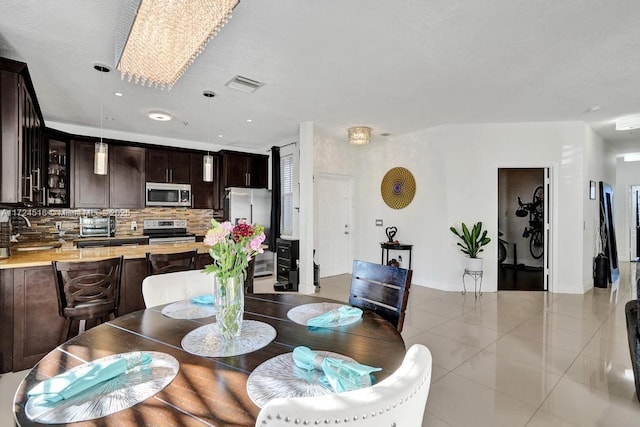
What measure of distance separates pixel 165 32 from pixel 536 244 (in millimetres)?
7620

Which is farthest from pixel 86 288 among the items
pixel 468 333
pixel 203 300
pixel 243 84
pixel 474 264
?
pixel 474 264

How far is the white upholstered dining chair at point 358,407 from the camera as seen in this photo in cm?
57

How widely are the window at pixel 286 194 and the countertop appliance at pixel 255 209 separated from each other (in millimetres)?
276

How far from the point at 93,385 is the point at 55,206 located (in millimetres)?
4920

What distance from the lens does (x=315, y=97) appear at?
379cm

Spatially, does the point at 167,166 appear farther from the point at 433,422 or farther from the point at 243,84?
the point at 433,422

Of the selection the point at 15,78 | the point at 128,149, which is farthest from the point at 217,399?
the point at 128,149

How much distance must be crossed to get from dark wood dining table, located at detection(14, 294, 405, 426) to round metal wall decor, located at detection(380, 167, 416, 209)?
4.24 m

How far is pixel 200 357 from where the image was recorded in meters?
1.17

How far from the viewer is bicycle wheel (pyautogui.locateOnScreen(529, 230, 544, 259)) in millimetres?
6789

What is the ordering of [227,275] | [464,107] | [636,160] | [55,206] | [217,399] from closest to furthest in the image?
[217,399] < [227,275] < [464,107] < [55,206] < [636,160]

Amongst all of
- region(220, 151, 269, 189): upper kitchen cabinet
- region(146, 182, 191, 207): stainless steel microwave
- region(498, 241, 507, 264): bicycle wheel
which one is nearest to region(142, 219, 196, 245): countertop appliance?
region(146, 182, 191, 207): stainless steel microwave

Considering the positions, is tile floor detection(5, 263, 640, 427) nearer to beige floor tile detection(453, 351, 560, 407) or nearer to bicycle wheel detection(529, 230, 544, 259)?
beige floor tile detection(453, 351, 560, 407)

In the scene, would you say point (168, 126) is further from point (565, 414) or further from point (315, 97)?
point (565, 414)
